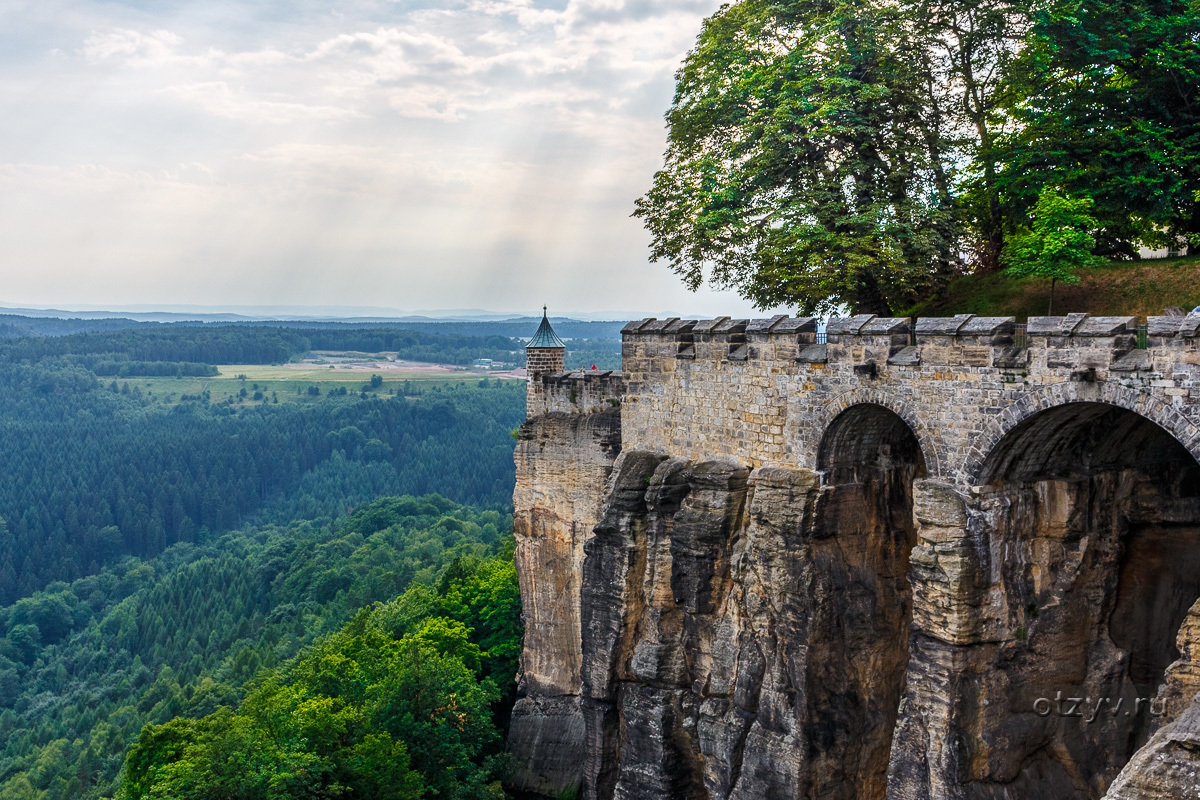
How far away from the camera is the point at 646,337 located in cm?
2811

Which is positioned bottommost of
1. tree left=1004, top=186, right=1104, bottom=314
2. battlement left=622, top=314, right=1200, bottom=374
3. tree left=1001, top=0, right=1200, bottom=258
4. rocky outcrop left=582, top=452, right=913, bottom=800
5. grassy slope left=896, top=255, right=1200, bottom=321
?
rocky outcrop left=582, top=452, right=913, bottom=800

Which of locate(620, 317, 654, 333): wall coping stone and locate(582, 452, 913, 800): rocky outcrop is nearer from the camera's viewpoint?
locate(582, 452, 913, 800): rocky outcrop

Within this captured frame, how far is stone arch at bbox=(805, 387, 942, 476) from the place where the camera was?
19672 mm

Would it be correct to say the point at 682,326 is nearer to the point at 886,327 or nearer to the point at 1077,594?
the point at 886,327

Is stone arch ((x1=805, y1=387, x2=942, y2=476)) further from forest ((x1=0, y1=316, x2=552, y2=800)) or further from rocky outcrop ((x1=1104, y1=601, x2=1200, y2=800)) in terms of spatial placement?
forest ((x1=0, y1=316, x2=552, y2=800))

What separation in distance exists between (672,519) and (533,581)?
11.0 m

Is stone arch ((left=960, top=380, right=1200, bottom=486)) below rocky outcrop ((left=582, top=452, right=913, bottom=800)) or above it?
above

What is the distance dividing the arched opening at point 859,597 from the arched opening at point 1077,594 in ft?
11.4

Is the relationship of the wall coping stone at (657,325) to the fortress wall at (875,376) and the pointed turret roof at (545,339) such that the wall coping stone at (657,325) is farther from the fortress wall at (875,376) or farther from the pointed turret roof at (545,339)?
the pointed turret roof at (545,339)

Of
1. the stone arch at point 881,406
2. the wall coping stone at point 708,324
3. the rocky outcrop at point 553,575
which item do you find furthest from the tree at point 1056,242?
the rocky outcrop at point 553,575

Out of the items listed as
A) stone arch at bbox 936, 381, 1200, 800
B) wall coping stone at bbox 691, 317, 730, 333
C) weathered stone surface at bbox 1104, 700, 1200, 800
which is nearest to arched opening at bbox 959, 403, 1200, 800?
stone arch at bbox 936, 381, 1200, 800

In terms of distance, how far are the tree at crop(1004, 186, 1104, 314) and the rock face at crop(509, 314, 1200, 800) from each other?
4095mm

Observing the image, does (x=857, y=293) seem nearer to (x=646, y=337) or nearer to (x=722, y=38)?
(x=646, y=337)

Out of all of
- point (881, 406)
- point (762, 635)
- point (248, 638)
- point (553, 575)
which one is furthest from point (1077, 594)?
point (248, 638)
